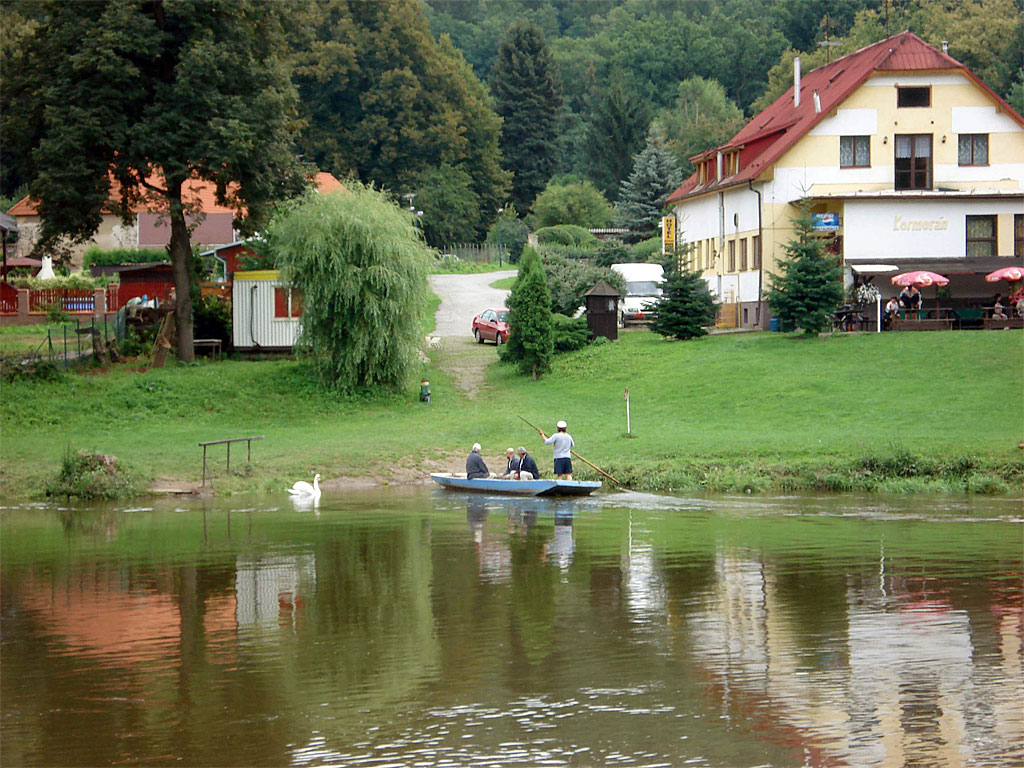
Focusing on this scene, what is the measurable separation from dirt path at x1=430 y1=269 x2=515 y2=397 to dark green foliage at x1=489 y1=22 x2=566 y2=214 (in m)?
27.7

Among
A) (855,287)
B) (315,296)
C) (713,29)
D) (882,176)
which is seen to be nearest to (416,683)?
(315,296)

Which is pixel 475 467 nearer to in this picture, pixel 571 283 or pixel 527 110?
pixel 571 283

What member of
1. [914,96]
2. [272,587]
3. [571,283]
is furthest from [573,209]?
[272,587]

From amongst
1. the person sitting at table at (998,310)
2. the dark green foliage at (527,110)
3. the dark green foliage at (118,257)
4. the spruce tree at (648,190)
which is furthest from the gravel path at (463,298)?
the dark green foliage at (527,110)

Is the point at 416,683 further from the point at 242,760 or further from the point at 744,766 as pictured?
the point at 744,766

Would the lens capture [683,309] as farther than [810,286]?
Yes

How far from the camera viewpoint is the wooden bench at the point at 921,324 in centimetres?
4850

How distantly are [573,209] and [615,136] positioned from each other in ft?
65.6

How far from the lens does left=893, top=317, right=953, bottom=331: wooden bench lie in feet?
159

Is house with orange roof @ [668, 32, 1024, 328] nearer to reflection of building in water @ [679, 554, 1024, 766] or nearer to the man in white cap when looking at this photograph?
the man in white cap

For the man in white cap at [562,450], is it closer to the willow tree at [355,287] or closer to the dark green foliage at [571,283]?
the willow tree at [355,287]

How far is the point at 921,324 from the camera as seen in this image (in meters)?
49.0

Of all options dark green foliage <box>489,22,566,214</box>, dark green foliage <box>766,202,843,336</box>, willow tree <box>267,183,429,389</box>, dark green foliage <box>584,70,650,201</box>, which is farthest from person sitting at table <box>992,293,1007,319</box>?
dark green foliage <box>489,22,566,214</box>

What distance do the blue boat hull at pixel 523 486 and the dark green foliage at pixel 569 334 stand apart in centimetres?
1633
